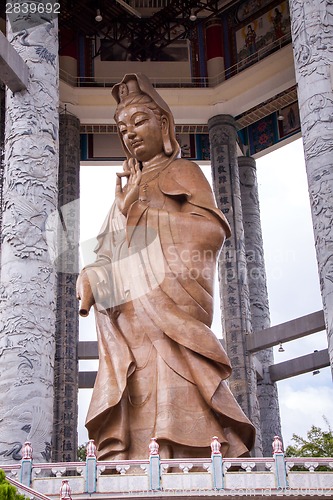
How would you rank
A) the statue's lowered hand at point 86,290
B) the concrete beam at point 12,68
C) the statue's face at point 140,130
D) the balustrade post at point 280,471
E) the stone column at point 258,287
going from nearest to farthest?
the balustrade post at point 280,471 → the statue's lowered hand at point 86,290 → the statue's face at point 140,130 → the concrete beam at point 12,68 → the stone column at point 258,287

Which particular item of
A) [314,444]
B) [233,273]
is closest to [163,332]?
[233,273]

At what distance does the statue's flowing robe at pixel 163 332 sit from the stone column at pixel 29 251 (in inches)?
35.9

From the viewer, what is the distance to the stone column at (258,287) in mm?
14156

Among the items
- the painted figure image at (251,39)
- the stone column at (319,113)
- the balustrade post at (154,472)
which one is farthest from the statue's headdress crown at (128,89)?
the painted figure image at (251,39)

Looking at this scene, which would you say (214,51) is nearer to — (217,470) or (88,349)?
(88,349)

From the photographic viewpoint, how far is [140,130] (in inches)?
336

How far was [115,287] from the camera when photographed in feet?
26.0

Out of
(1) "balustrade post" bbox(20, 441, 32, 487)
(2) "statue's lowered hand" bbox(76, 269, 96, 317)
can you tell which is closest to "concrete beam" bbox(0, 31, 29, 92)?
(2) "statue's lowered hand" bbox(76, 269, 96, 317)

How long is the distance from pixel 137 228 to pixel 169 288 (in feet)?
2.41

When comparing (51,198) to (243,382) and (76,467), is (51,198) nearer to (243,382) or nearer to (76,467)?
(76,467)

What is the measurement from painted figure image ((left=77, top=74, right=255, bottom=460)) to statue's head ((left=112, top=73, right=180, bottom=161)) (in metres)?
0.01

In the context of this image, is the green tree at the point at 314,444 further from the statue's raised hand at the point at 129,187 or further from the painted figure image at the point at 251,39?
the statue's raised hand at the point at 129,187

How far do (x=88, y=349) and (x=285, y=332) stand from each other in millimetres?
3530

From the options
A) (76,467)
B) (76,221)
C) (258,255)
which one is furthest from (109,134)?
(76,467)
